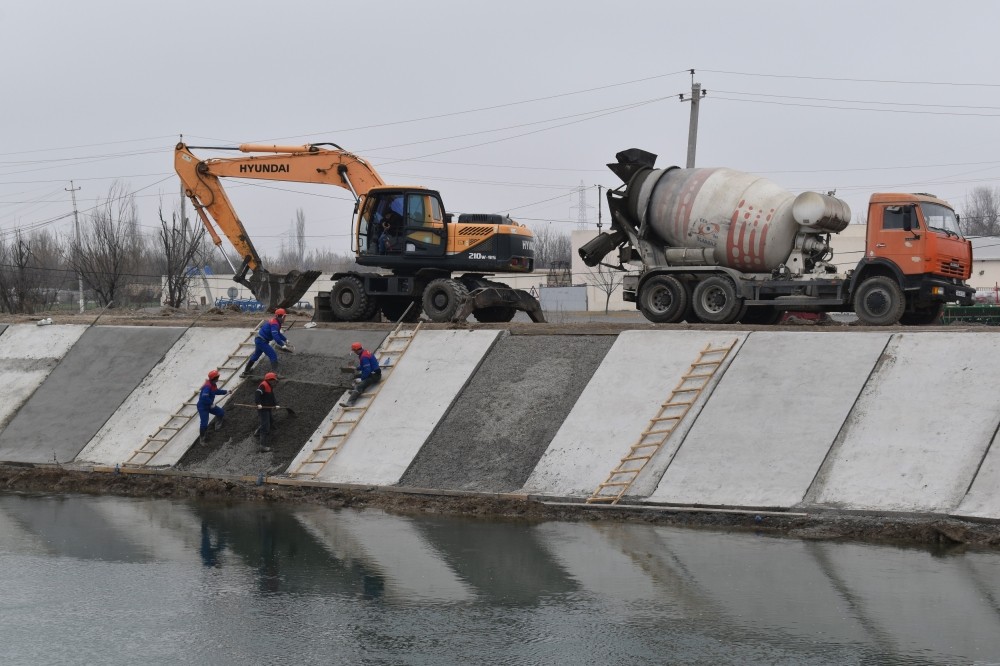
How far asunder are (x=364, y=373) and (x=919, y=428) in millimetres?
10314

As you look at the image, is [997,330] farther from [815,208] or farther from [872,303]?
[815,208]

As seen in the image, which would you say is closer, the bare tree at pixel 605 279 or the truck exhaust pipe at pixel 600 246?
the truck exhaust pipe at pixel 600 246

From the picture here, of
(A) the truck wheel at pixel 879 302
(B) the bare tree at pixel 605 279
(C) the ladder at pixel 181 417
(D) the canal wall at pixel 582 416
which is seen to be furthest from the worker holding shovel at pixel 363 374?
(B) the bare tree at pixel 605 279

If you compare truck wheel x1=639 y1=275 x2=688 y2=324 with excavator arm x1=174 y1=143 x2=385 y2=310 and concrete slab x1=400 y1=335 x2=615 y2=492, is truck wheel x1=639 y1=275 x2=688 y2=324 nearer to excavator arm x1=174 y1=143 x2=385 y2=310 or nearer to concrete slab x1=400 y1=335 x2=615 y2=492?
concrete slab x1=400 y1=335 x2=615 y2=492

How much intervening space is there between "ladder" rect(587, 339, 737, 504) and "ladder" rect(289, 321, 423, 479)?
539 centimetres

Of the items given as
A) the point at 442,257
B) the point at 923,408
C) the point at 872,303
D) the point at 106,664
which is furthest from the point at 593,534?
the point at 442,257

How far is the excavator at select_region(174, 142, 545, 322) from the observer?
998 inches

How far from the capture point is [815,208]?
70.7 feet

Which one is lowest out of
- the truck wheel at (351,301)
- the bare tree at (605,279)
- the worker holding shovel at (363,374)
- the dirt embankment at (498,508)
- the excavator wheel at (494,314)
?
the bare tree at (605,279)

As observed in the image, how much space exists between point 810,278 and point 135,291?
49.0m

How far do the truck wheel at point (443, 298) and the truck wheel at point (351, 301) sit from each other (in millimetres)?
1763

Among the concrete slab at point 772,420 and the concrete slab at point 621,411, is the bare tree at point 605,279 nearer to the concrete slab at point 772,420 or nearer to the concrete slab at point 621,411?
the concrete slab at point 621,411

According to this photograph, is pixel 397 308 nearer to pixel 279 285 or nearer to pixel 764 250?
pixel 279 285

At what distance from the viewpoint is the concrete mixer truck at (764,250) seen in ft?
67.8
